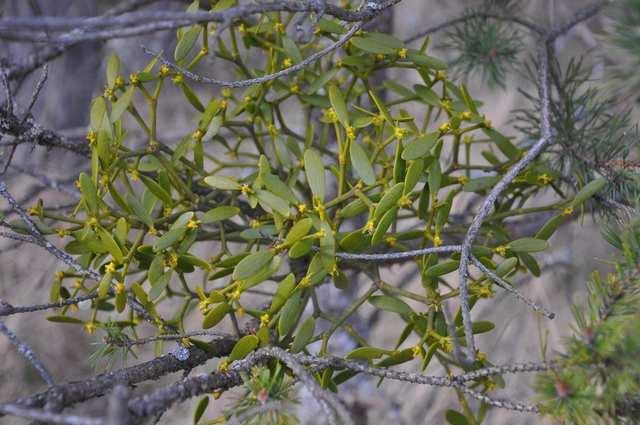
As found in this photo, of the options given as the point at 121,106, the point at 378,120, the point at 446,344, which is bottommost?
the point at 446,344

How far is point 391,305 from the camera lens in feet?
2.25

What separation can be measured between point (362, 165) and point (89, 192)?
251mm

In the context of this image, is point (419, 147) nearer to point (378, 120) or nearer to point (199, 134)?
point (378, 120)

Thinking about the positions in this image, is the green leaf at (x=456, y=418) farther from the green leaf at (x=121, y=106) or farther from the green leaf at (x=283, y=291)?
the green leaf at (x=121, y=106)

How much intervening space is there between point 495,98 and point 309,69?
55.1 inches

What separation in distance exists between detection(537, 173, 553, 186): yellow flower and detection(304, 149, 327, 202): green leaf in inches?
9.8

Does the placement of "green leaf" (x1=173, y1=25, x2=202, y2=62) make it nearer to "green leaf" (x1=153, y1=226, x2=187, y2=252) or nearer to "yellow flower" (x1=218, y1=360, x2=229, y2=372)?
"green leaf" (x1=153, y1=226, x2=187, y2=252)

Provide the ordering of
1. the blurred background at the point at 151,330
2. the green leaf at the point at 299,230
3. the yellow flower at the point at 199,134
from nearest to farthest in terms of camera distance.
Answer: the green leaf at the point at 299,230 < the yellow flower at the point at 199,134 < the blurred background at the point at 151,330

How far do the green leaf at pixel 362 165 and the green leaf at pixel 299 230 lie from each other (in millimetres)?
83

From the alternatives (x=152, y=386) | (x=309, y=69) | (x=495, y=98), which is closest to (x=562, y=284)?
(x=495, y=98)

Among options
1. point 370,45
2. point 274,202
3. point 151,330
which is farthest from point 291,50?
point 151,330

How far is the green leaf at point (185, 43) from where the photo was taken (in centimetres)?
71

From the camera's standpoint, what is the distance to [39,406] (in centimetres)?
53

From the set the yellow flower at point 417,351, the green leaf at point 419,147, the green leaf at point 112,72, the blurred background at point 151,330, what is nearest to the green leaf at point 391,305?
the yellow flower at point 417,351
